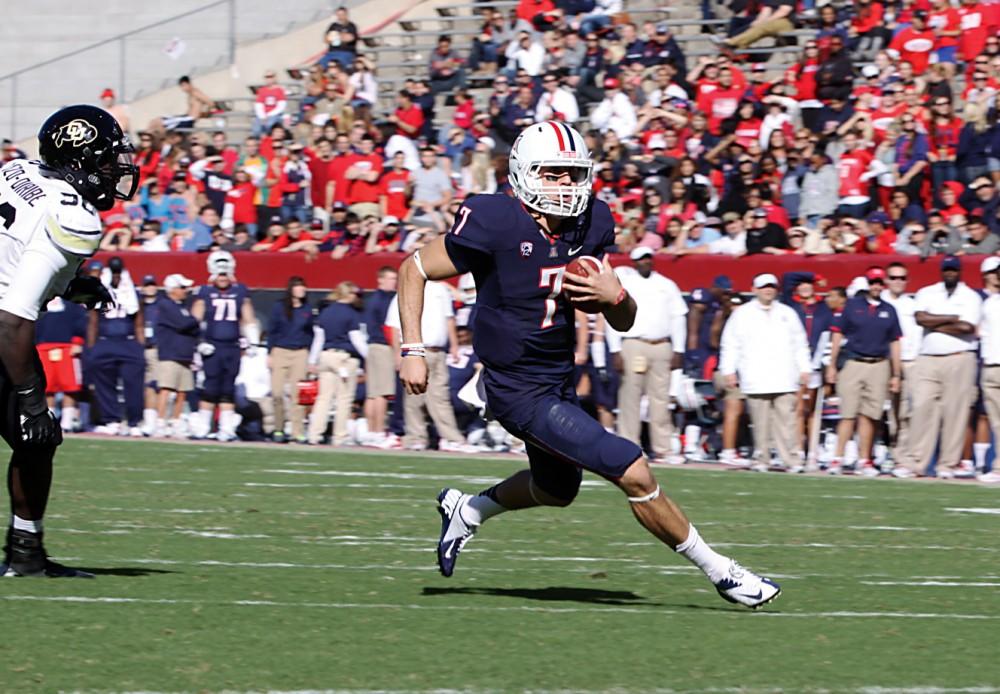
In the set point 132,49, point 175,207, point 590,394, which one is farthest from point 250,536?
point 132,49

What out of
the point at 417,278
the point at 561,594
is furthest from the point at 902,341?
the point at 417,278

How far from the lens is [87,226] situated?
6.23m

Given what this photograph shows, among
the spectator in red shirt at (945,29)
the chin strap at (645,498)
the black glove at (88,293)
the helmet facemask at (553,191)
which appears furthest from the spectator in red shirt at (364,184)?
the chin strap at (645,498)

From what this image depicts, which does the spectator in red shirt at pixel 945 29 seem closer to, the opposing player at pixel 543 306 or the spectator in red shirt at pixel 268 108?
the spectator in red shirt at pixel 268 108

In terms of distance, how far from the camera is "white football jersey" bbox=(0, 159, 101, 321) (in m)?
6.20

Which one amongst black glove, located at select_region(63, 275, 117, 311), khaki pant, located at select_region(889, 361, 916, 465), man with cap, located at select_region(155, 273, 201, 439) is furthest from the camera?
man with cap, located at select_region(155, 273, 201, 439)

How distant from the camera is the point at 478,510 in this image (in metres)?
7.01

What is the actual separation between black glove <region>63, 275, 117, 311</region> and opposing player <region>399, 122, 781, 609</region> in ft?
3.78

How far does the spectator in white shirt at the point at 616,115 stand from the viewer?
18.9 m

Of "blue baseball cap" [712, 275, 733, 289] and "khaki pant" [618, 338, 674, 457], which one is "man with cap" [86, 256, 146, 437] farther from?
"blue baseball cap" [712, 275, 733, 289]

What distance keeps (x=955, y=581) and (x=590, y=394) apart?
27.5 feet

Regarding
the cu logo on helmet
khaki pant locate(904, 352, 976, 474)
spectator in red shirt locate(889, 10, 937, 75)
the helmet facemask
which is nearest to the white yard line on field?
the helmet facemask

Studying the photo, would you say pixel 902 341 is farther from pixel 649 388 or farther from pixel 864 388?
pixel 649 388

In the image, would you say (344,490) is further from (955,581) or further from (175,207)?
(175,207)
